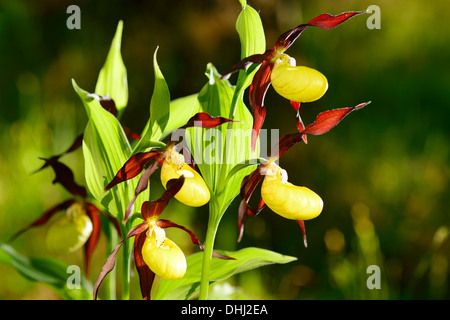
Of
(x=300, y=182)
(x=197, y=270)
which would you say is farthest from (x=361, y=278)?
(x=197, y=270)

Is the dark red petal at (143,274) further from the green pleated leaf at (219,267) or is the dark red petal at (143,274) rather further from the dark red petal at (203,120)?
the dark red petal at (203,120)

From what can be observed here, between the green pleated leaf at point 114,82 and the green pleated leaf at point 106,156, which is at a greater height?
the green pleated leaf at point 114,82

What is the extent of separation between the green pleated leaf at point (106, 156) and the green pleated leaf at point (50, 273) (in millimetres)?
294

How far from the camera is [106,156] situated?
2.88ft

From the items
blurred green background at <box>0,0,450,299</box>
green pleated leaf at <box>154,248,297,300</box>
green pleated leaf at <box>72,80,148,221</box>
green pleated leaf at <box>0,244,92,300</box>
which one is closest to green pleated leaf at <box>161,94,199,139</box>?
green pleated leaf at <box>72,80,148,221</box>

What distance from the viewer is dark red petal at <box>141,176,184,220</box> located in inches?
29.8

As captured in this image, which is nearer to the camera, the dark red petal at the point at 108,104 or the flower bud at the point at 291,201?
the flower bud at the point at 291,201

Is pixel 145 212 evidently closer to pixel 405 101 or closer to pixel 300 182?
pixel 300 182

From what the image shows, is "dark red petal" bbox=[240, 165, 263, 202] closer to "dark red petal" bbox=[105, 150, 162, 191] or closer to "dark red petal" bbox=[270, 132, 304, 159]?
"dark red petal" bbox=[270, 132, 304, 159]

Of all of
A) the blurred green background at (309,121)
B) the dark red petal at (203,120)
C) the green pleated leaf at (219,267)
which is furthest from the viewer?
the blurred green background at (309,121)

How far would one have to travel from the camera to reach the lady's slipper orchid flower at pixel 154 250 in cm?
80

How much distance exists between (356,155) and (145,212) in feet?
5.56

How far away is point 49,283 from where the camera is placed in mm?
1058

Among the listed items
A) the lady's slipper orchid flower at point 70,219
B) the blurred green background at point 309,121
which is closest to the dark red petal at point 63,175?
the lady's slipper orchid flower at point 70,219
